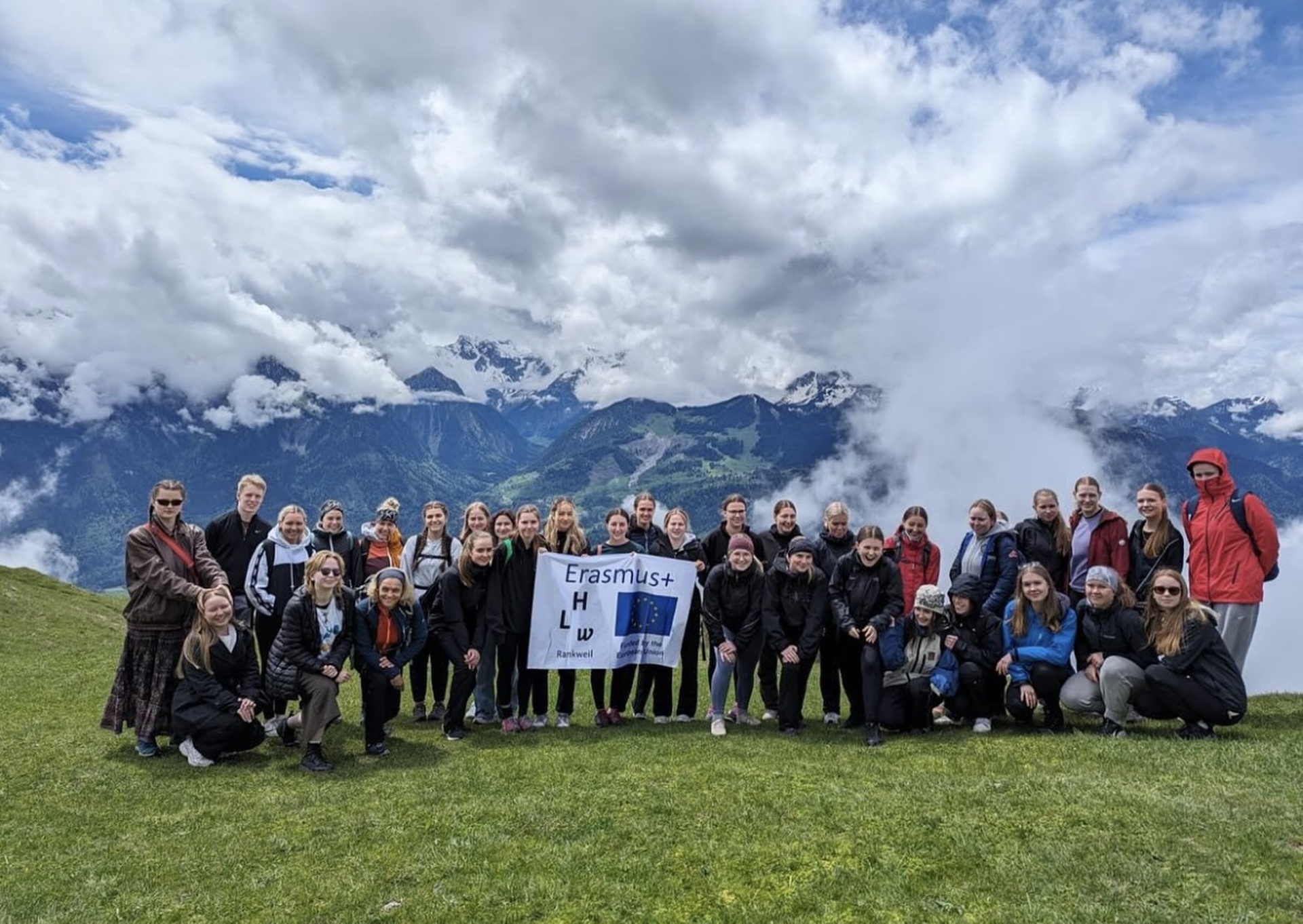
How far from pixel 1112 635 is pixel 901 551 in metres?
3.85

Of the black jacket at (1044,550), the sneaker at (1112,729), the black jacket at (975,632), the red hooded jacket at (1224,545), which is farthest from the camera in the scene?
the black jacket at (1044,550)

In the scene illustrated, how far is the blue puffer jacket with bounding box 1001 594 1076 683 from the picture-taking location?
12.7 metres

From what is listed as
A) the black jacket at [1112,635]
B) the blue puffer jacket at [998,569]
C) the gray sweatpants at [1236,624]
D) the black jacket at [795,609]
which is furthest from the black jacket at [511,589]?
the gray sweatpants at [1236,624]

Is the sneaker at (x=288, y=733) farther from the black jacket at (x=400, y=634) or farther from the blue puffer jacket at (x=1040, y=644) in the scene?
the blue puffer jacket at (x=1040, y=644)

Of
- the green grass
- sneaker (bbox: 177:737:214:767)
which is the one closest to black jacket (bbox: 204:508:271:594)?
sneaker (bbox: 177:737:214:767)

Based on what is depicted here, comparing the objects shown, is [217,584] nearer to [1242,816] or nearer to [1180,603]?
[1242,816]

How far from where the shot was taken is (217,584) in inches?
486

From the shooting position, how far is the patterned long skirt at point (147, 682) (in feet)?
41.1

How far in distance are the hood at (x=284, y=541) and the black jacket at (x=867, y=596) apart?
975cm

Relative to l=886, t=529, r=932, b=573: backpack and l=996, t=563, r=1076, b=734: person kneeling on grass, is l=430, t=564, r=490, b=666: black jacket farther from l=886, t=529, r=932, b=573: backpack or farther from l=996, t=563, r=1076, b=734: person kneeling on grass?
l=996, t=563, r=1076, b=734: person kneeling on grass

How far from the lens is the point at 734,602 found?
14.2 m

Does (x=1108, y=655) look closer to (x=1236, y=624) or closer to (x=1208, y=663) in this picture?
(x=1208, y=663)

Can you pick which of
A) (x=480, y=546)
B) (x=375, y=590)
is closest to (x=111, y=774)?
(x=375, y=590)

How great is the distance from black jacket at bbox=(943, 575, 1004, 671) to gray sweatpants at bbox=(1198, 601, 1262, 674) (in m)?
3.55
